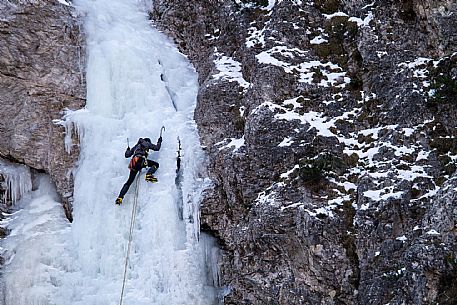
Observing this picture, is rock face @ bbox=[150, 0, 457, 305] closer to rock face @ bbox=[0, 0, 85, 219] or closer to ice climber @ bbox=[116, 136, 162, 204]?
ice climber @ bbox=[116, 136, 162, 204]

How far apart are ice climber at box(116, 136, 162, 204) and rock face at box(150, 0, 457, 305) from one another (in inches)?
59.7

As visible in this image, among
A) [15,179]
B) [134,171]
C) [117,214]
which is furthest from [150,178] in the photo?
[15,179]

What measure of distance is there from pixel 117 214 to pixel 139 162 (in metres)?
1.36

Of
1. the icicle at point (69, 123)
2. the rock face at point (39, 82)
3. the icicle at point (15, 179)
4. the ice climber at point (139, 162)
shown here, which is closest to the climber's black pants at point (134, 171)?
the ice climber at point (139, 162)

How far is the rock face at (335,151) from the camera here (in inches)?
393

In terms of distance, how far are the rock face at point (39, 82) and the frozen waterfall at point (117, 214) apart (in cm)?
36

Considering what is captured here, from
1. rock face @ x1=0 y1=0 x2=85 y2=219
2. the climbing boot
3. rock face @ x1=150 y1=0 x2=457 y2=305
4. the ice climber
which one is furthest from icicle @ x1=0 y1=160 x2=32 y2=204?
rock face @ x1=150 y1=0 x2=457 y2=305

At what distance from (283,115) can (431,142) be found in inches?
133

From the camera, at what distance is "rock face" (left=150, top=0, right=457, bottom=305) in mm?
9995

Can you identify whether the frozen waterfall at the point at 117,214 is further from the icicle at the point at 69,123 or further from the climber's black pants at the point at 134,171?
the climber's black pants at the point at 134,171

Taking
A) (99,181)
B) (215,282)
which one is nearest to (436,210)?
(215,282)

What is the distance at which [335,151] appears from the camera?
12.1 metres

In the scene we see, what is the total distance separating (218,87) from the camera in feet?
49.0

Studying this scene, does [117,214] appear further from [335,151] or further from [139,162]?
[335,151]
